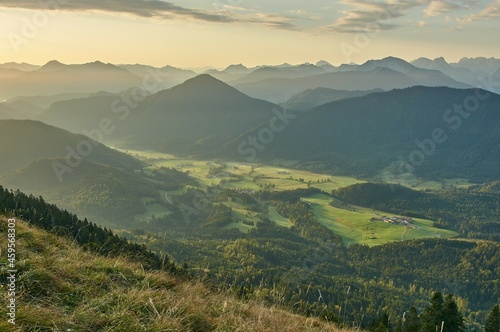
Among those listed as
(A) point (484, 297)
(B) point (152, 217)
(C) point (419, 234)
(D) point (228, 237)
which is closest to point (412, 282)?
(A) point (484, 297)

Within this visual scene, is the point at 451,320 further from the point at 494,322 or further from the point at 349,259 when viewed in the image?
the point at 349,259

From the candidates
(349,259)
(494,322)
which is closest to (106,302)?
(494,322)

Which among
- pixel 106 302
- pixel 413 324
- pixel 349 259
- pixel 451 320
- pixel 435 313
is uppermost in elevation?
pixel 106 302

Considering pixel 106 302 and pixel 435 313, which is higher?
pixel 106 302

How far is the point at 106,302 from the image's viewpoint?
743 centimetres

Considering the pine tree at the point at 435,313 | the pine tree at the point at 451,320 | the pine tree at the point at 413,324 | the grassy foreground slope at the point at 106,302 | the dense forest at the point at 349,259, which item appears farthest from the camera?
the dense forest at the point at 349,259

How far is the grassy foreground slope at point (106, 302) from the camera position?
6434 millimetres

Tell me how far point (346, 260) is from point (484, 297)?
50.7 metres

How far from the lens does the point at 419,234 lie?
185625 millimetres

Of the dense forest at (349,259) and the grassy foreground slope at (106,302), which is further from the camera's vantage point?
the dense forest at (349,259)

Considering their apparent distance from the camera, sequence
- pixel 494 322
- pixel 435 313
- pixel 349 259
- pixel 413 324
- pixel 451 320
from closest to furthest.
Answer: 1. pixel 435 313
2. pixel 451 320
3. pixel 413 324
4. pixel 494 322
5. pixel 349 259

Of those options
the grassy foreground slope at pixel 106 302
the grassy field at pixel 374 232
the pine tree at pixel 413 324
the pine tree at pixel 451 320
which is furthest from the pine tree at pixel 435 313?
the grassy field at pixel 374 232

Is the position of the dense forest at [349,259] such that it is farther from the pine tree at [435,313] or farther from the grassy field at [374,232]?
the pine tree at [435,313]

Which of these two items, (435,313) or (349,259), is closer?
(435,313)
